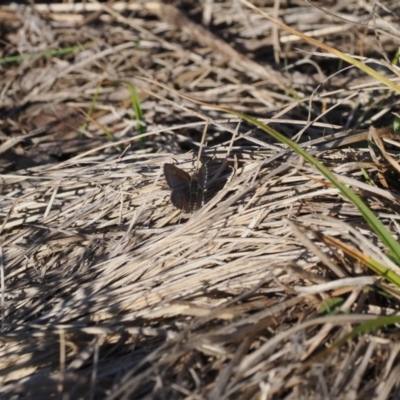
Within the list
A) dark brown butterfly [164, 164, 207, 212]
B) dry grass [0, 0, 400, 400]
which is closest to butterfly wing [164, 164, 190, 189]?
dark brown butterfly [164, 164, 207, 212]

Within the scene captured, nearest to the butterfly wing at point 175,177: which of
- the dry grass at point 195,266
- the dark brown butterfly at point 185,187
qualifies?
the dark brown butterfly at point 185,187

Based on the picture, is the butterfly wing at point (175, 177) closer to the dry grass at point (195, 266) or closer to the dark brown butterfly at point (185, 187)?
the dark brown butterfly at point (185, 187)

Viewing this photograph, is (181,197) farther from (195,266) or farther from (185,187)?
(195,266)

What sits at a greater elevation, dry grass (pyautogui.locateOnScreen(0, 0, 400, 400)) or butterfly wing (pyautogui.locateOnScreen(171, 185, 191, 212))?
butterfly wing (pyautogui.locateOnScreen(171, 185, 191, 212))

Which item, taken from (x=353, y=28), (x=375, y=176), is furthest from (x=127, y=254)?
(x=353, y=28)

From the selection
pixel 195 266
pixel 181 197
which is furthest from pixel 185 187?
pixel 195 266

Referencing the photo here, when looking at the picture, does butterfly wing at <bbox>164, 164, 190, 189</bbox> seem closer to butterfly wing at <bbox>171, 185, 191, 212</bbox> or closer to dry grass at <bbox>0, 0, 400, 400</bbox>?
butterfly wing at <bbox>171, 185, 191, 212</bbox>

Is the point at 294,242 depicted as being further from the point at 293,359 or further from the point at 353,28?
the point at 353,28
